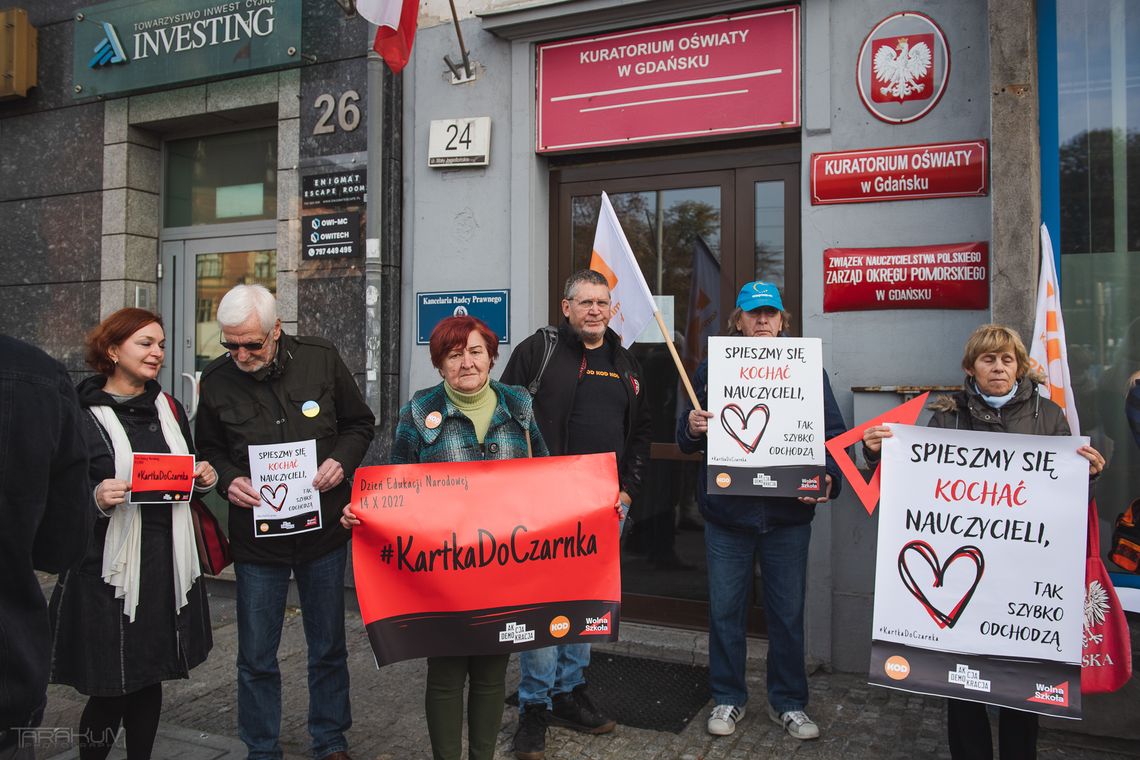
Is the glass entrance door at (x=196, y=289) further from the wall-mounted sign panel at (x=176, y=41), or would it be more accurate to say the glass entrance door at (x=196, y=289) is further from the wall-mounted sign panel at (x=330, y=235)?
the wall-mounted sign panel at (x=176, y=41)

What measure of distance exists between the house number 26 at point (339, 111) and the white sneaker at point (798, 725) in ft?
14.6

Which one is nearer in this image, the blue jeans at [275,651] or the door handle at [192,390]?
the blue jeans at [275,651]

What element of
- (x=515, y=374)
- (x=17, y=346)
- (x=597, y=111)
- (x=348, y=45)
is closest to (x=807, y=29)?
(x=597, y=111)

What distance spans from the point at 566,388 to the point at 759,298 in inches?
37.2

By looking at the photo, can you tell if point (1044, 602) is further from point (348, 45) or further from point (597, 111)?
point (348, 45)

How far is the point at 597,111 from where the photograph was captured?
5348mm

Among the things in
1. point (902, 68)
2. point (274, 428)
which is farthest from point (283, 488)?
point (902, 68)

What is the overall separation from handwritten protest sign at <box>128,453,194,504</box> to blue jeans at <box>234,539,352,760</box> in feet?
1.28

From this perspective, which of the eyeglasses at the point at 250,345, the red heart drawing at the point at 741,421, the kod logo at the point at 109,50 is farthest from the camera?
the kod logo at the point at 109,50

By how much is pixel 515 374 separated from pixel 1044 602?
7.16 feet

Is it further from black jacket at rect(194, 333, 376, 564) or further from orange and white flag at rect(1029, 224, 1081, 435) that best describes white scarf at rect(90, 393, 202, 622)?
orange and white flag at rect(1029, 224, 1081, 435)

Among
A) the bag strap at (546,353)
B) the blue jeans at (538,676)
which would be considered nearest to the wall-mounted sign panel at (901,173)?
the bag strap at (546,353)

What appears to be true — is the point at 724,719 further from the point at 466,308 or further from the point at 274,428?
the point at 466,308

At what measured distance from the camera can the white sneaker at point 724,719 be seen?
3887 millimetres
